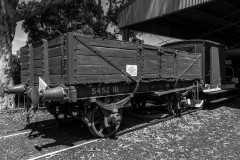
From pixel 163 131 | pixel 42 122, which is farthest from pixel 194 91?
pixel 42 122

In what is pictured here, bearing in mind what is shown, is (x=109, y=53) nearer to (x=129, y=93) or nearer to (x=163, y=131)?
(x=129, y=93)

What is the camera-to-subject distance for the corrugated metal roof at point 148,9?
1207 cm

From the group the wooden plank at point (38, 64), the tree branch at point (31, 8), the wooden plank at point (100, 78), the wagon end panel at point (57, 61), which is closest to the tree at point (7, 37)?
the tree branch at point (31, 8)

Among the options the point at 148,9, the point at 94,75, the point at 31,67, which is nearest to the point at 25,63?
the point at 31,67

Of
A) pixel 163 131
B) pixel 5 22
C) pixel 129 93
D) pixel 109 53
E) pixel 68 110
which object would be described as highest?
pixel 5 22

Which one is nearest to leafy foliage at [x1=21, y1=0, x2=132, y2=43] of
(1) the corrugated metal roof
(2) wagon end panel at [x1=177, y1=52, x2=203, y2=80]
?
(1) the corrugated metal roof

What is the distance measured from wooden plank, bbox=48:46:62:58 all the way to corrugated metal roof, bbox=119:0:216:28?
8.49m

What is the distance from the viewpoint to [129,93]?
21.3 feet

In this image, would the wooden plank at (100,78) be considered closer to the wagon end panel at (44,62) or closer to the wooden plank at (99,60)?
the wooden plank at (99,60)

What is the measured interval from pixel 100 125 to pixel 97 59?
6.43 ft

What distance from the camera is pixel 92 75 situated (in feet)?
17.4

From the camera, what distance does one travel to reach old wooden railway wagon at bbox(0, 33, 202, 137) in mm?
5008

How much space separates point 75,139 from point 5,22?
7.46 m

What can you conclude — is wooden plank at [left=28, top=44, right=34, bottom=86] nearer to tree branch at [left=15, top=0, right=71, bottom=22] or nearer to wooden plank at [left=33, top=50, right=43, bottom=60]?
wooden plank at [left=33, top=50, right=43, bottom=60]
